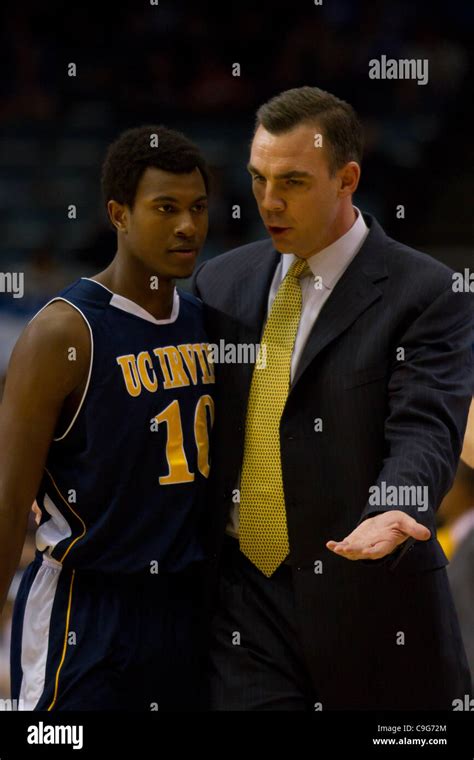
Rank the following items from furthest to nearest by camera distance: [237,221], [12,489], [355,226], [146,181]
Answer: [237,221] < [355,226] < [146,181] < [12,489]

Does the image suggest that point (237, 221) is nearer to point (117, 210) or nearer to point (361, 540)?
point (117, 210)

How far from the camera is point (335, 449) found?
2924 millimetres

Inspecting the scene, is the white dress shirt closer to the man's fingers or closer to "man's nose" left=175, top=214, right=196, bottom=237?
"man's nose" left=175, top=214, right=196, bottom=237

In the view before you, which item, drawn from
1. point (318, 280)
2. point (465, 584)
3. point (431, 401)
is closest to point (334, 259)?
point (318, 280)

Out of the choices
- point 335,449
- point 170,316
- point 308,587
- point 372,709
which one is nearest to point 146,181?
point 170,316

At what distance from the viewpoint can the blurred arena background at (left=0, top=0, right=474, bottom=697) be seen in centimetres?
644

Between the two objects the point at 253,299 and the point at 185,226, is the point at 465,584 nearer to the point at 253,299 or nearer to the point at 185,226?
the point at 253,299

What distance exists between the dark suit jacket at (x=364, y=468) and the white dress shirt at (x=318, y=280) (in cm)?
4

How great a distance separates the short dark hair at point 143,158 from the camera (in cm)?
293

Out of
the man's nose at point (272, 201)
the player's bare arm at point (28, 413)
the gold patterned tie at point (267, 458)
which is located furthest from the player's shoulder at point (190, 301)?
the player's bare arm at point (28, 413)

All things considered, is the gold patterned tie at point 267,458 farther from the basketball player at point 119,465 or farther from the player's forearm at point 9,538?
the player's forearm at point 9,538

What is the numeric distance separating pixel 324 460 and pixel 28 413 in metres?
0.69

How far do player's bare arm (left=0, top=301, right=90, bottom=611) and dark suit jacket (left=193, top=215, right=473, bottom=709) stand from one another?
0.45 metres

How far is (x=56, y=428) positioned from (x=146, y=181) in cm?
61
